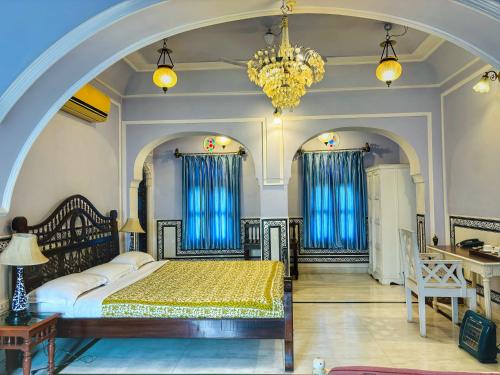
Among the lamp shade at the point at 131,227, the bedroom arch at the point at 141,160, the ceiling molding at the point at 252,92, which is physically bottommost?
the lamp shade at the point at 131,227

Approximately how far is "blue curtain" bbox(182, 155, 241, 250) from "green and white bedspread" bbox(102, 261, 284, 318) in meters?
3.26

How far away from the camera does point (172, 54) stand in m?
4.94

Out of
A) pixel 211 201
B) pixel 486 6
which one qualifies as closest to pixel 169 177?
pixel 211 201

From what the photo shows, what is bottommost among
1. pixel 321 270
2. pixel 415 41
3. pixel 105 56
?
pixel 321 270

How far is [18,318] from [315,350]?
2.37m

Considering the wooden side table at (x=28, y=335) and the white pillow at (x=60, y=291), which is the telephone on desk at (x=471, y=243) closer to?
the white pillow at (x=60, y=291)

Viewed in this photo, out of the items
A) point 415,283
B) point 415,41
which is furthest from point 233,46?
point 415,283

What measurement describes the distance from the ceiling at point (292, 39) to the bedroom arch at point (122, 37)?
181 cm

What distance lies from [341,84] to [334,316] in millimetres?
3064

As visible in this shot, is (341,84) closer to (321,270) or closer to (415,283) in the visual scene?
(415,283)

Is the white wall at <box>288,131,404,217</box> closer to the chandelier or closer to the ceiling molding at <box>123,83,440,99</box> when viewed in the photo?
the ceiling molding at <box>123,83,440,99</box>

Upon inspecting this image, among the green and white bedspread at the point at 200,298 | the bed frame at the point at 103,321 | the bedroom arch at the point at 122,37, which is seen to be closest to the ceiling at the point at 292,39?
the bedroom arch at the point at 122,37

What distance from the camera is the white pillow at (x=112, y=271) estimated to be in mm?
3689

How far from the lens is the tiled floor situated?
10.1ft
